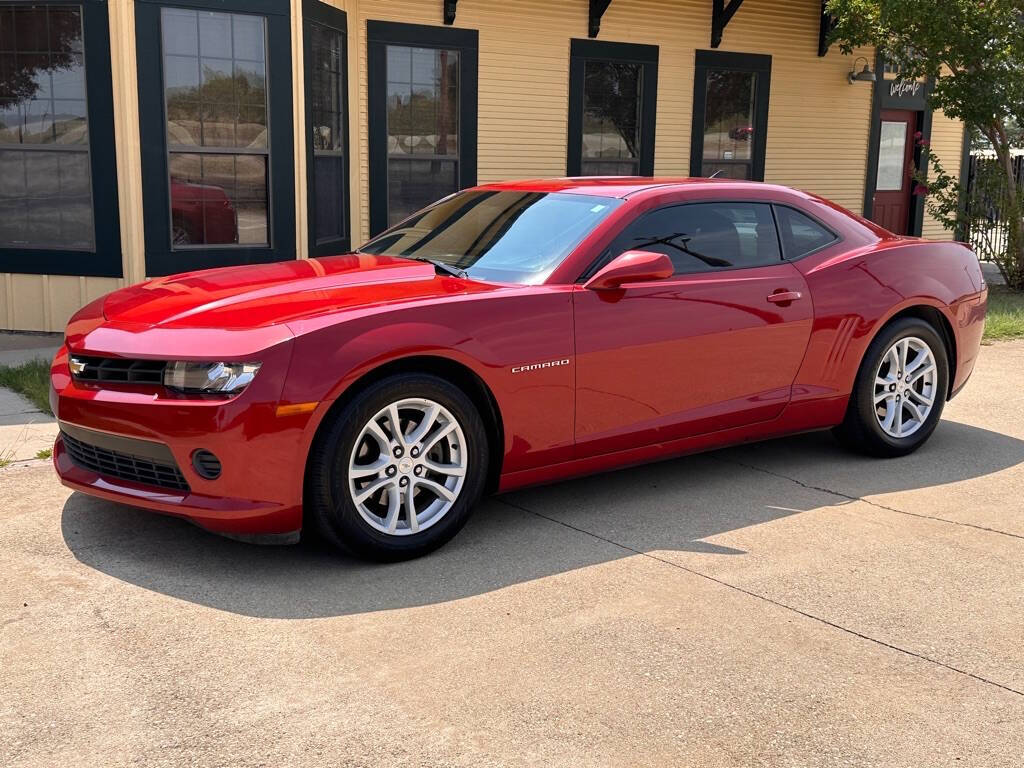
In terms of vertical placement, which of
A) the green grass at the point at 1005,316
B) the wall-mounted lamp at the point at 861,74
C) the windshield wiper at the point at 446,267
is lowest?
the green grass at the point at 1005,316

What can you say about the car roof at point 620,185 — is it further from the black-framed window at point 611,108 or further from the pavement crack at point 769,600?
the black-framed window at point 611,108

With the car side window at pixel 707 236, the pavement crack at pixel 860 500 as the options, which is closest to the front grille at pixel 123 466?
the car side window at pixel 707 236

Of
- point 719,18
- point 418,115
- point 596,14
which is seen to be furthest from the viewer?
point 719,18

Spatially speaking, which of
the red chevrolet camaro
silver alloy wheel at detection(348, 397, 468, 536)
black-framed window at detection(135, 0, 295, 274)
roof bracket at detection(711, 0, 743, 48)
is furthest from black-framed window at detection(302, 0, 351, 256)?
silver alloy wheel at detection(348, 397, 468, 536)

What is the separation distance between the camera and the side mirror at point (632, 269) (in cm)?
495

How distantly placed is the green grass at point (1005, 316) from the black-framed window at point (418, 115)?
227 inches

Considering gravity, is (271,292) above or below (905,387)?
above

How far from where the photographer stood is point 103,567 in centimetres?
448

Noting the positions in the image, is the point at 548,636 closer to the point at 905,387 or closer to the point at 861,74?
the point at 905,387

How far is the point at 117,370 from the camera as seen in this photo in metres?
4.46

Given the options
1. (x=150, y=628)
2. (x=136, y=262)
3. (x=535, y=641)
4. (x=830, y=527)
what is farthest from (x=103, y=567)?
(x=136, y=262)

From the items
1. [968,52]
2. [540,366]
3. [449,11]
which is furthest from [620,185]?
[968,52]

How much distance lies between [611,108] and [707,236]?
27.9 feet

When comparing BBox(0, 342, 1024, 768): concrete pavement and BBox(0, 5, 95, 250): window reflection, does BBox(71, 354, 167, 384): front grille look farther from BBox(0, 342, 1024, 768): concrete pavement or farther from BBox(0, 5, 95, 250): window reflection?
BBox(0, 5, 95, 250): window reflection
